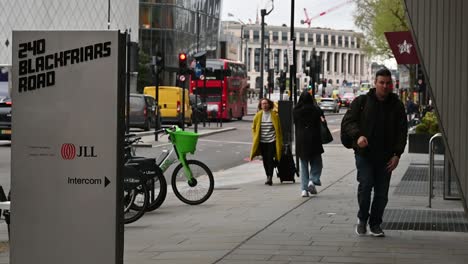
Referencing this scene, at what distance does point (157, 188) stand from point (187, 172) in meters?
1.12

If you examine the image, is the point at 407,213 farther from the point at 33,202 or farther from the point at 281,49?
the point at 281,49

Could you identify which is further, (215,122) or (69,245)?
(215,122)

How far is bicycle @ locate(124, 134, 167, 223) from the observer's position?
11945 millimetres

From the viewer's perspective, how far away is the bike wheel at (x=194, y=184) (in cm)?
1435

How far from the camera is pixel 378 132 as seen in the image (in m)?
10.3

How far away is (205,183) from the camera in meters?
14.5

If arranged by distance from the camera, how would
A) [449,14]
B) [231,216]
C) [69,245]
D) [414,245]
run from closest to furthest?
1. [69,245]
2. [449,14]
3. [414,245]
4. [231,216]

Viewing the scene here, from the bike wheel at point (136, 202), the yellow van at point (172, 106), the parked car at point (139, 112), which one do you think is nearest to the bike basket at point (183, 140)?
the bike wheel at point (136, 202)

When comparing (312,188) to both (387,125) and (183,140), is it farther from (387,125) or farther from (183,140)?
(387,125)

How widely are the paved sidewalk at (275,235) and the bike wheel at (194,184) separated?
177 millimetres

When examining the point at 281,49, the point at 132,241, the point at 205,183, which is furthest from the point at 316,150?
the point at 281,49

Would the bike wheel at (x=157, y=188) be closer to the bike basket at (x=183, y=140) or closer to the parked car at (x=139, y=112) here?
the bike basket at (x=183, y=140)

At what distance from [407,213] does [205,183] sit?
2.99m

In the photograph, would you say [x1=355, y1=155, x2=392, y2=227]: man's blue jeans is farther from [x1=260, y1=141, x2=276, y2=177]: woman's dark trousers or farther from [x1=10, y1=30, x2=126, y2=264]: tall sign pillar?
[x1=260, y1=141, x2=276, y2=177]: woman's dark trousers
